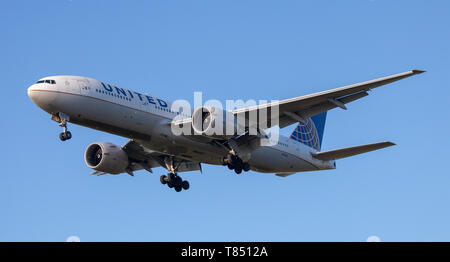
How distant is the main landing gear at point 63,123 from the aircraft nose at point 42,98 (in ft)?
1.92

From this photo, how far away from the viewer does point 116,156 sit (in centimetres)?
3844

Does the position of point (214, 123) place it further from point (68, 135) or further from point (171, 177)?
point (68, 135)

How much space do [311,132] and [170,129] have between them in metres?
13.3

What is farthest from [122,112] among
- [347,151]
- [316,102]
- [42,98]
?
[347,151]

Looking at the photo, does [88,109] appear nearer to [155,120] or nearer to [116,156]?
[155,120]

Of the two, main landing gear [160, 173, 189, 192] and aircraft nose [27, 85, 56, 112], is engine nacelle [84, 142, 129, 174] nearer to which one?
main landing gear [160, 173, 189, 192]

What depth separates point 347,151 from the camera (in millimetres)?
37250

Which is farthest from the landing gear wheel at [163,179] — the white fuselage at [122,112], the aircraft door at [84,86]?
the aircraft door at [84,86]

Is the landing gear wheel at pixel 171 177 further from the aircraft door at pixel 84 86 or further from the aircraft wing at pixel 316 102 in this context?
the aircraft door at pixel 84 86
